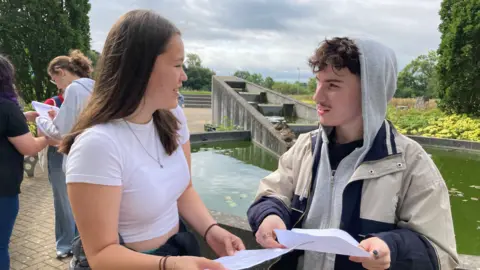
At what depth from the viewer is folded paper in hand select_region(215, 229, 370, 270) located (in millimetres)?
1118

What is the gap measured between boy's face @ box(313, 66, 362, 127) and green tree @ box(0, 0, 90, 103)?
1084 centimetres

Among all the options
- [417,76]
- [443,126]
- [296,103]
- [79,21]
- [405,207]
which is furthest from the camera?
[417,76]

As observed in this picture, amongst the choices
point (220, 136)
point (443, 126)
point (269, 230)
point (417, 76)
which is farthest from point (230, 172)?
point (417, 76)

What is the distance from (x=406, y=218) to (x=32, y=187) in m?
6.21

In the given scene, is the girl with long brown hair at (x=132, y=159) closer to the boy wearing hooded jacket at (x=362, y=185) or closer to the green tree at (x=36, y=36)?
the boy wearing hooded jacket at (x=362, y=185)

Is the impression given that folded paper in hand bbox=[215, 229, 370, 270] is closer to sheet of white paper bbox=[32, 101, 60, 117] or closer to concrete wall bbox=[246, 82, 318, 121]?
sheet of white paper bbox=[32, 101, 60, 117]

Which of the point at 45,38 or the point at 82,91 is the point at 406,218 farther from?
the point at 45,38

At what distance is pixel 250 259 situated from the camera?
1.25 meters

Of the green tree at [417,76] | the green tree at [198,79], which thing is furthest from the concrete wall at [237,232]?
the green tree at [417,76]

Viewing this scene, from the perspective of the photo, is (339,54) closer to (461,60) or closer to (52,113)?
(52,113)

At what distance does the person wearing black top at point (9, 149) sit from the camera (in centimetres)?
242

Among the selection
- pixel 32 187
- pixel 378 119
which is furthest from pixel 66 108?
pixel 32 187

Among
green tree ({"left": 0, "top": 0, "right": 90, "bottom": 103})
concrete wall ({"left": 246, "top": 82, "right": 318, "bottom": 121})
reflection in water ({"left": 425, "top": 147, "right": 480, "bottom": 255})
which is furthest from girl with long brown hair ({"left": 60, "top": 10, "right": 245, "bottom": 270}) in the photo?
concrete wall ({"left": 246, "top": 82, "right": 318, "bottom": 121})

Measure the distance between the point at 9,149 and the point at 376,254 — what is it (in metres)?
2.53
